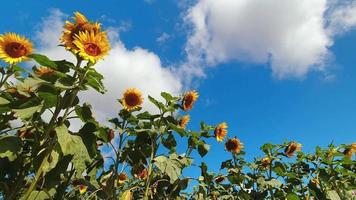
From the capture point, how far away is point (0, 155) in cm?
294

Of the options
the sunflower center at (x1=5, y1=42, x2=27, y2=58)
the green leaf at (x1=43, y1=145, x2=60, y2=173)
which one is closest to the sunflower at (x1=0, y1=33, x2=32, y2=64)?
the sunflower center at (x1=5, y1=42, x2=27, y2=58)

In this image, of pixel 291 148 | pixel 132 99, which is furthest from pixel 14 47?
pixel 291 148

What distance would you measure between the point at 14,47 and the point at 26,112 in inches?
40.8

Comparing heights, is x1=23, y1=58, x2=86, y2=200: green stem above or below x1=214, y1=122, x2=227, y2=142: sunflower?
below

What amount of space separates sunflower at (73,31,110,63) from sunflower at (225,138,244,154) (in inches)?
142

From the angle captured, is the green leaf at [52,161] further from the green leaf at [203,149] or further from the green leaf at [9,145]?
the green leaf at [203,149]

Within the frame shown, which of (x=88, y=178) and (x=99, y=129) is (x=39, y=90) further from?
(x=88, y=178)

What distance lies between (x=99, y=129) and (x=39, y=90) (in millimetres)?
602

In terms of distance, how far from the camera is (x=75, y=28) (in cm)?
328

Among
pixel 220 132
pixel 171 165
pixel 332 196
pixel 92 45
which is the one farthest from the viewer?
pixel 220 132

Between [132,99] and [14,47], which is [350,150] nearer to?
[132,99]

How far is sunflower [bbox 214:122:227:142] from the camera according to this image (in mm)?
5968

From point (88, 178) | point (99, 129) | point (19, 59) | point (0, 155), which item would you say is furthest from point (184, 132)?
point (0, 155)

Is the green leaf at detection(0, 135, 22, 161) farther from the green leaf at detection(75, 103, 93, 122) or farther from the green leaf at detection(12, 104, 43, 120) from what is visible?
the green leaf at detection(75, 103, 93, 122)
